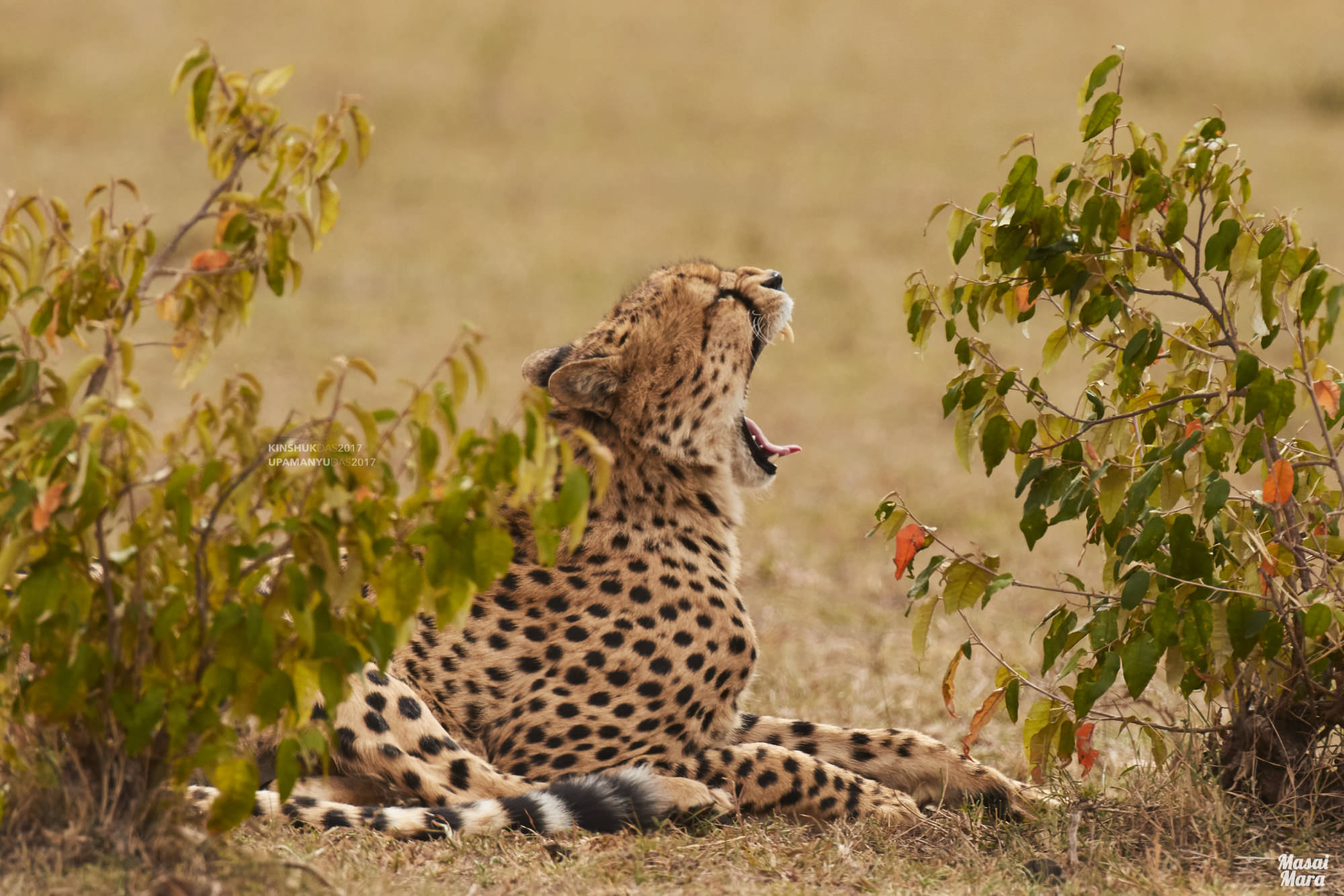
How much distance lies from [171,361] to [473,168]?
727cm

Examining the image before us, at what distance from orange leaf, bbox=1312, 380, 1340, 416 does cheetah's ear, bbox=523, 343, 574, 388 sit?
5.14ft

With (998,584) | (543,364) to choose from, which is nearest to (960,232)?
(998,584)

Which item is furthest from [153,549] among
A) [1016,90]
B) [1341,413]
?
[1016,90]

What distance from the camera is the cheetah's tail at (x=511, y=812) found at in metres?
2.52

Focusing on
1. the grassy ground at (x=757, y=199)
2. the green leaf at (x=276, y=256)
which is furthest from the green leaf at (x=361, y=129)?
the grassy ground at (x=757, y=199)

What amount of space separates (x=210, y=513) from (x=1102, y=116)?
161cm

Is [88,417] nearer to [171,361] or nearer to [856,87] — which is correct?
[171,361]

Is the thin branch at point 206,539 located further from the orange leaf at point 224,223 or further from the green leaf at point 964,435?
the green leaf at point 964,435

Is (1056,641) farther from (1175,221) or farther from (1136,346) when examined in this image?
(1175,221)

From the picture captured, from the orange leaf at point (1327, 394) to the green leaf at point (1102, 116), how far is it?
56 cm

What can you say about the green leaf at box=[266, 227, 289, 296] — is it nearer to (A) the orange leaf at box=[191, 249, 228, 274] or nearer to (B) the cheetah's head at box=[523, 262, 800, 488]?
(A) the orange leaf at box=[191, 249, 228, 274]

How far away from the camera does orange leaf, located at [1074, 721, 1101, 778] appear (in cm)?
257

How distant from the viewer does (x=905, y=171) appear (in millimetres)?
16203

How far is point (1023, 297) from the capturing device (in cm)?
260
